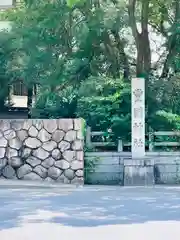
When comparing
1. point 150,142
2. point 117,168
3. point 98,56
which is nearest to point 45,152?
point 117,168

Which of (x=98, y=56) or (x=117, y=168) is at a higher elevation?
(x=98, y=56)

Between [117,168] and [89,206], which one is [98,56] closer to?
[117,168]

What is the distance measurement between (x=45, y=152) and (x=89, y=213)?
5132mm

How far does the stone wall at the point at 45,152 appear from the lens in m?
12.8

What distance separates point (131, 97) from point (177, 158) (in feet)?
6.84

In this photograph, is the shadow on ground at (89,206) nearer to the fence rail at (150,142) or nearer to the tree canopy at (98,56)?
the fence rail at (150,142)

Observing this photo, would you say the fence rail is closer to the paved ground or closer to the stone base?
the stone base

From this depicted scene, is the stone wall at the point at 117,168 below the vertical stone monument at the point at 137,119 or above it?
below

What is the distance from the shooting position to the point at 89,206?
345 inches

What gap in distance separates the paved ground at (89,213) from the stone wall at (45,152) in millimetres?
1157

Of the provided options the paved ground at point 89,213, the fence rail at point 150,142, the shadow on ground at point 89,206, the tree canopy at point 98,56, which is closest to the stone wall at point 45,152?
the fence rail at point 150,142

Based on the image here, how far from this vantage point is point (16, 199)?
972cm

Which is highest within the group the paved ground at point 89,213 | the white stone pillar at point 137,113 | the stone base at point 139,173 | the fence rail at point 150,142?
the white stone pillar at point 137,113

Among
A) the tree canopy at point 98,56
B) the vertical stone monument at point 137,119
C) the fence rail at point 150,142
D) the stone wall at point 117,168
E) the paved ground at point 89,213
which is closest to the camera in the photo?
the paved ground at point 89,213
